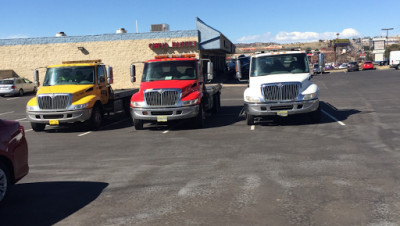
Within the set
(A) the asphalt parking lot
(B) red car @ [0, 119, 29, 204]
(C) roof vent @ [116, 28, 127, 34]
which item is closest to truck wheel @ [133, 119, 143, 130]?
(A) the asphalt parking lot

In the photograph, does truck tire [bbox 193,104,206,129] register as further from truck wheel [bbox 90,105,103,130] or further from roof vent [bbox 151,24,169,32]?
roof vent [bbox 151,24,169,32]

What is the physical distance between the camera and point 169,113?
42.4 feet

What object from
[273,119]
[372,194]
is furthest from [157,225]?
[273,119]

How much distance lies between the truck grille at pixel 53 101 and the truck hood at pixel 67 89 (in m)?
0.25

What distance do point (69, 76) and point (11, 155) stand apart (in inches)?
358

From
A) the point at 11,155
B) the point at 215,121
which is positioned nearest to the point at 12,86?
the point at 215,121

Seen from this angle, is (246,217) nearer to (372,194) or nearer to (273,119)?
(372,194)

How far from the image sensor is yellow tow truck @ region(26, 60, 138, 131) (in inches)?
533

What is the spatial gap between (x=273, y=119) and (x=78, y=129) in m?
6.87

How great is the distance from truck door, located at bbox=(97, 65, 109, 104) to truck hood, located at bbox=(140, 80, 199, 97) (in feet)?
6.69

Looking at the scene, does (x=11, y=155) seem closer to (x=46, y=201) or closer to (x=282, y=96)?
(x=46, y=201)

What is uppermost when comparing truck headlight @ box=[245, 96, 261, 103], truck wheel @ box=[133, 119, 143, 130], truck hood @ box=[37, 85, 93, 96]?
truck hood @ box=[37, 85, 93, 96]

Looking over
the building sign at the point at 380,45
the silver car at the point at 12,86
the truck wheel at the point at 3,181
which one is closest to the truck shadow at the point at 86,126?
the truck wheel at the point at 3,181

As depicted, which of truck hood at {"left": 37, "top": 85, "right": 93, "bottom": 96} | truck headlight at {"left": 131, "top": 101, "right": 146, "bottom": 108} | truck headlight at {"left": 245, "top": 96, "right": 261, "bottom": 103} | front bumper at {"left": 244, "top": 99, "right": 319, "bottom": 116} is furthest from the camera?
truck hood at {"left": 37, "top": 85, "right": 93, "bottom": 96}
